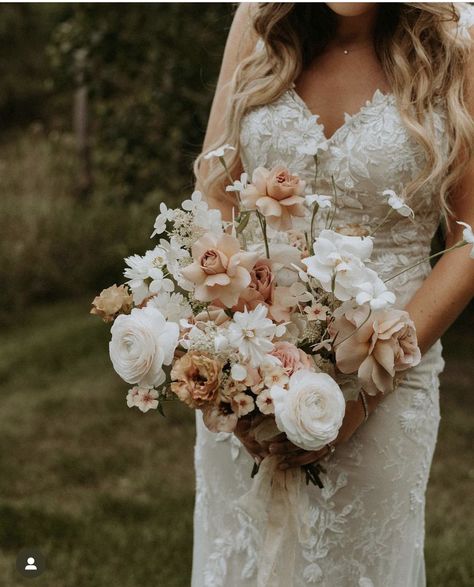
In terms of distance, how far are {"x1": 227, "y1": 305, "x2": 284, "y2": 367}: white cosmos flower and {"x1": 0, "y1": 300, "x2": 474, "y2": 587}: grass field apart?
2678 mm

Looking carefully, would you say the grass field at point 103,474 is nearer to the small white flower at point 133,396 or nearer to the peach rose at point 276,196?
the small white flower at point 133,396

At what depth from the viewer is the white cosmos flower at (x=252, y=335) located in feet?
6.27

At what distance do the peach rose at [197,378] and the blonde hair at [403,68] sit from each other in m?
0.90

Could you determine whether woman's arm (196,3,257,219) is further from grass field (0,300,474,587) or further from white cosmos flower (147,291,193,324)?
grass field (0,300,474,587)

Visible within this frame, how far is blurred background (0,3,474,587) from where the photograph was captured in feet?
15.4

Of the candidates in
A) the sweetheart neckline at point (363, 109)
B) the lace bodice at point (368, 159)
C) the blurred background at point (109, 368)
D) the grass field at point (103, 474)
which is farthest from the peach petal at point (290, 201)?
the grass field at point (103, 474)

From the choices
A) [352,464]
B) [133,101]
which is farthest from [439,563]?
[133,101]

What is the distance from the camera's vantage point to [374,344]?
77.3 inches

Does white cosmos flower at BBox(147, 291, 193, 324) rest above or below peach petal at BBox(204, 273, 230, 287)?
below

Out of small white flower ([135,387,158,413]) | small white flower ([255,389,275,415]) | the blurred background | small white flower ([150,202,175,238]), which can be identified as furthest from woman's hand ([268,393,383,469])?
the blurred background

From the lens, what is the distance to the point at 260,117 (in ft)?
9.03

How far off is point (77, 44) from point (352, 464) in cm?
409

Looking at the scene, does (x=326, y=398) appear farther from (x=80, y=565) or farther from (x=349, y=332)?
(x=80, y=565)

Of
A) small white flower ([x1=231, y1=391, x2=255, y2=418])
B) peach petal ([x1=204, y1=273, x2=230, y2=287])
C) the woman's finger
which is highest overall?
peach petal ([x1=204, y1=273, x2=230, y2=287])
